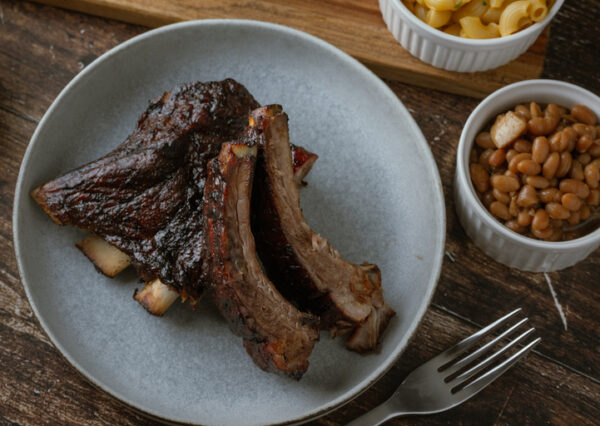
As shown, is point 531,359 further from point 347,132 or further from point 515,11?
point 515,11

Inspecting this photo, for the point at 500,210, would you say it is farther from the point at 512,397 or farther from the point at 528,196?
the point at 512,397

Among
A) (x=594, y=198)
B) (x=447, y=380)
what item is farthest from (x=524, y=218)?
(x=447, y=380)

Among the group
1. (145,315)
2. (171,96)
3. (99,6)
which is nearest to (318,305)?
(145,315)

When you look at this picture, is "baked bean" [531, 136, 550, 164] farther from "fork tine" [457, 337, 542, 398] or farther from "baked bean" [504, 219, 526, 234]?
"fork tine" [457, 337, 542, 398]

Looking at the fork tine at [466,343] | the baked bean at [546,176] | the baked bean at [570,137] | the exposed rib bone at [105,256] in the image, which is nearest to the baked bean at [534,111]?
the baked bean at [546,176]

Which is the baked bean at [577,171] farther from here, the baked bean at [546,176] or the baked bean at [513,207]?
the baked bean at [513,207]

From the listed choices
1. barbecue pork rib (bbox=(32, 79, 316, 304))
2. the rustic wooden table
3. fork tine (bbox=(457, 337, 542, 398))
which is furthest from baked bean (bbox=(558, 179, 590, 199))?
barbecue pork rib (bbox=(32, 79, 316, 304))

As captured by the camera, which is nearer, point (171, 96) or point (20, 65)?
point (171, 96)
